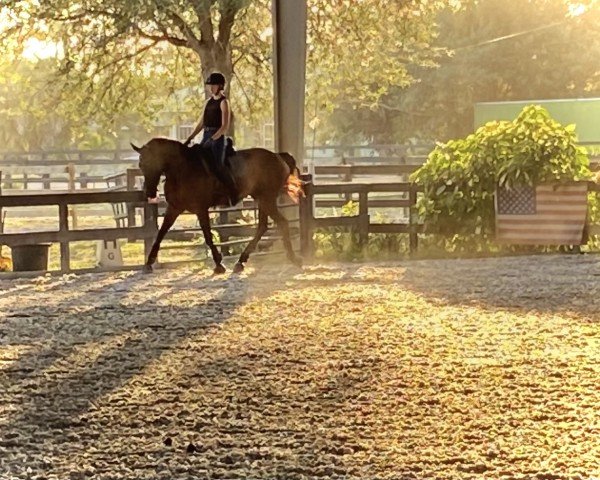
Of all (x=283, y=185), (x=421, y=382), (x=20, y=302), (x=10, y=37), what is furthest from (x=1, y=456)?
(x=10, y=37)

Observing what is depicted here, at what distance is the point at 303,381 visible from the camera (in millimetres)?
5348

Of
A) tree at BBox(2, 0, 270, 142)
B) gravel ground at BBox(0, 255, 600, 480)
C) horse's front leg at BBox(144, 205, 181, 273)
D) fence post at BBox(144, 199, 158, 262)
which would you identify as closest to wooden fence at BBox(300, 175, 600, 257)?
fence post at BBox(144, 199, 158, 262)

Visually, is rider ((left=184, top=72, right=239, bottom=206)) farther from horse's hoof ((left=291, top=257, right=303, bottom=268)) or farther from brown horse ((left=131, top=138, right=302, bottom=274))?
horse's hoof ((left=291, top=257, right=303, bottom=268))

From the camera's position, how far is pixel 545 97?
37.7m

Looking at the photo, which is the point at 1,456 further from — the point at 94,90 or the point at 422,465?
the point at 94,90

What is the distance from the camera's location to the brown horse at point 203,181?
10102 millimetres

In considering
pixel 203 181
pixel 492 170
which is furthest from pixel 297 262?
pixel 492 170

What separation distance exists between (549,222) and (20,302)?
271 inches

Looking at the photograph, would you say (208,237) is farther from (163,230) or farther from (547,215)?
(547,215)

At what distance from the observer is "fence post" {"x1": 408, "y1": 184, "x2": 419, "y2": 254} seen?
12672 millimetres

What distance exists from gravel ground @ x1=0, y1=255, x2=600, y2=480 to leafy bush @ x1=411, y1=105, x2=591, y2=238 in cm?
309

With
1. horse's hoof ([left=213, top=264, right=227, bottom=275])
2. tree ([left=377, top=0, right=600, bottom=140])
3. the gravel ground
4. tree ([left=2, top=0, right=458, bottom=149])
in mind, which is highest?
tree ([left=377, top=0, right=600, bottom=140])

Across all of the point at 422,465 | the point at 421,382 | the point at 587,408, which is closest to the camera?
the point at 422,465

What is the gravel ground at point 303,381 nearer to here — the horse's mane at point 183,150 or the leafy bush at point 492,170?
the horse's mane at point 183,150
